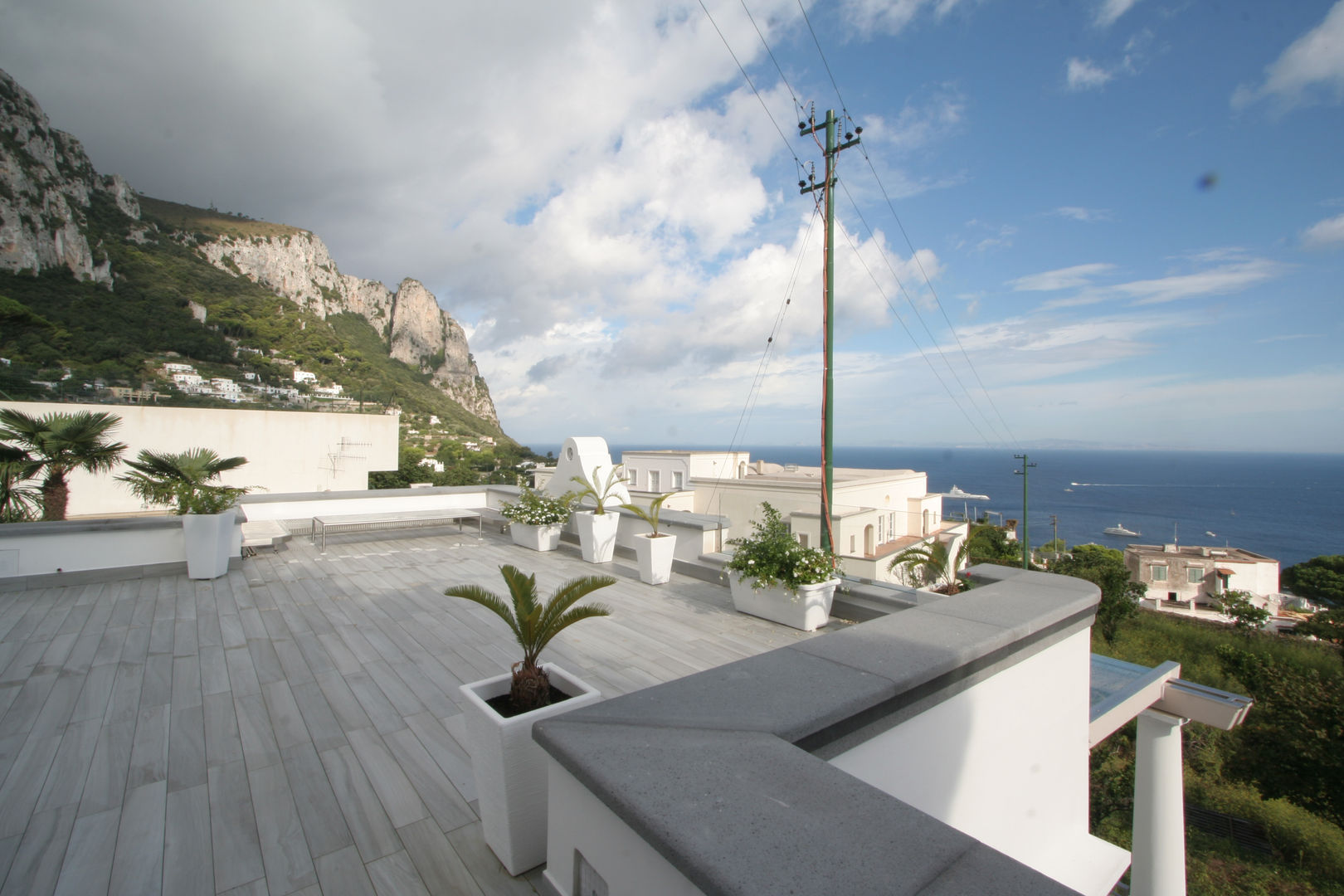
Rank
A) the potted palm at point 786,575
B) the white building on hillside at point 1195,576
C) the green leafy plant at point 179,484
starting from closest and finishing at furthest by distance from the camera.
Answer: the potted palm at point 786,575
the green leafy plant at point 179,484
the white building on hillside at point 1195,576

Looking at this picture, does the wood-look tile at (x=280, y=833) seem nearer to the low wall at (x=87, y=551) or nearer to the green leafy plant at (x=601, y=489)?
the green leafy plant at (x=601, y=489)

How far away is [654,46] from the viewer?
17.5ft

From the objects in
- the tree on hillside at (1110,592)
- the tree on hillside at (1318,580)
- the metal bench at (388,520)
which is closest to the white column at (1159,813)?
the metal bench at (388,520)

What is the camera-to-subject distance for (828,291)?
5004 mm

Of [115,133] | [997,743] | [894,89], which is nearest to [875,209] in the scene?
[894,89]

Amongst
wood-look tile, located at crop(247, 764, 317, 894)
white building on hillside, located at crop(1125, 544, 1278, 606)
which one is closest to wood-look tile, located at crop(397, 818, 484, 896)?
wood-look tile, located at crop(247, 764, 317, 894)

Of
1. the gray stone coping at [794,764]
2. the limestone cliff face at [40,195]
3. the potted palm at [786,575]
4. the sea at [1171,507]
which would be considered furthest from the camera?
the sea at [1171,507]

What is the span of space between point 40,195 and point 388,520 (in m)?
30.8

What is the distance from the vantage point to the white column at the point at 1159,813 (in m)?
3.57

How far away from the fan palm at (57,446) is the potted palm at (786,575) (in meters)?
6.60

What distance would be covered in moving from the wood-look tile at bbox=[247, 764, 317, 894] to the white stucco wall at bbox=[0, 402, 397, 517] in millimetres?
9027

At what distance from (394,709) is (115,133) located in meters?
42.6

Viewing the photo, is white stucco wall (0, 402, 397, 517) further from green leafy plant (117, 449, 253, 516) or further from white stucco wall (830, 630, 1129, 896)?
white stucco wall (830, 630, 1129, 896)

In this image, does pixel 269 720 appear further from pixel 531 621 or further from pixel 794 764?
pixel 794 764
